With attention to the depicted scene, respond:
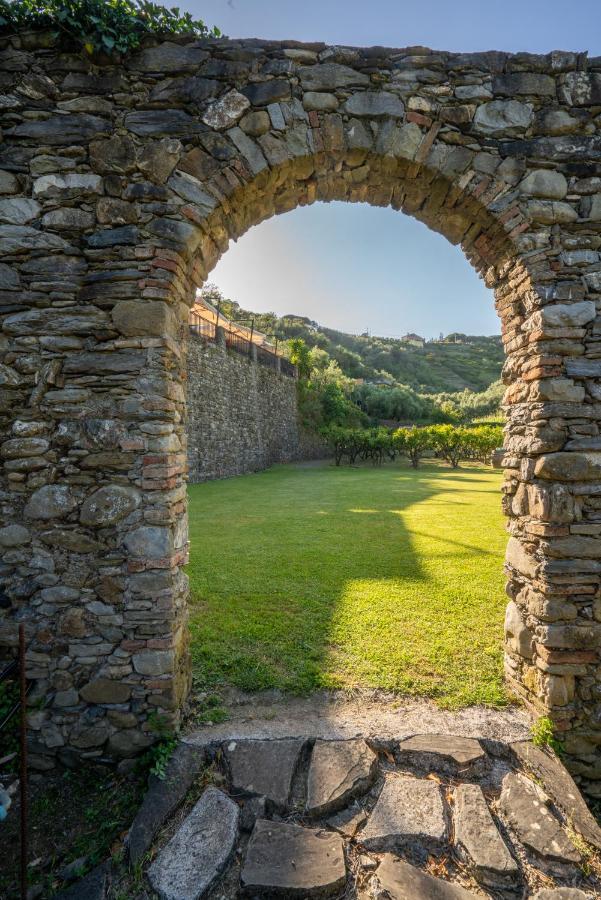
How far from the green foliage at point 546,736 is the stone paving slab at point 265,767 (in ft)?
4.63

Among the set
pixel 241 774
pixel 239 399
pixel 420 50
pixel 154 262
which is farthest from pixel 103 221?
pixel 239 399

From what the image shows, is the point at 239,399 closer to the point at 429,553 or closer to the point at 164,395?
the point at 429,553

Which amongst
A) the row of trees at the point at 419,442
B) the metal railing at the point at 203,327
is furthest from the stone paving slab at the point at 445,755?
the row of trees at the point at 419,442

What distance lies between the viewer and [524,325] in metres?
2.81

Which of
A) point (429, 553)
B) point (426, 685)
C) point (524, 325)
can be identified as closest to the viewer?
point (524, 325)

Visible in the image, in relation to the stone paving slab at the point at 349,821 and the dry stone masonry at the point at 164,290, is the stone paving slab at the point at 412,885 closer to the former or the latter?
the stone paving slab at the point at 349,821

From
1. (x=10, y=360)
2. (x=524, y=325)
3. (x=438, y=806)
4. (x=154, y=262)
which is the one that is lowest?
(x=438, y=806)

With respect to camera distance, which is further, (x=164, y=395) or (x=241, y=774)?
(x=164, y=395)

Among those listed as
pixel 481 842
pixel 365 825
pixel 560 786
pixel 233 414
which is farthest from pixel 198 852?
pixel 233 414

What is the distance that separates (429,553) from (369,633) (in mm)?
2713

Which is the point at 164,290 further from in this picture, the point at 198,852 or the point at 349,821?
the point at 349,821

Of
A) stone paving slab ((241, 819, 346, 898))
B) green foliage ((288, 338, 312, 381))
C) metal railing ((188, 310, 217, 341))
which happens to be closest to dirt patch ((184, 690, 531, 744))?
stone paving slab ((241, 819, 346, 898))

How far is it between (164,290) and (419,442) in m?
18.4

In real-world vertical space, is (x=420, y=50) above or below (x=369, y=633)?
above
